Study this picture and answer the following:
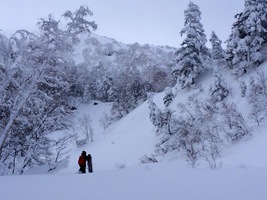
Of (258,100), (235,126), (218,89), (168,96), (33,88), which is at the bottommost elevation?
(235,126)

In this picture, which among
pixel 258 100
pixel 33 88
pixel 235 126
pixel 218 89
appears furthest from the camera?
pixel 218 89

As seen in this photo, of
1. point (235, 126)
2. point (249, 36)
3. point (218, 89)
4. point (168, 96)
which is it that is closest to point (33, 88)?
point (235, 126)

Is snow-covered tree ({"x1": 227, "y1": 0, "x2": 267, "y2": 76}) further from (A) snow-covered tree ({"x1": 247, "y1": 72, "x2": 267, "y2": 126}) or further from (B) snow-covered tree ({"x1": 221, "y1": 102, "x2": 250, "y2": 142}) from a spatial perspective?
(B) snow-covered tree ({"x1": 221, "y1": 102, "x2": 250, "y2": 142})

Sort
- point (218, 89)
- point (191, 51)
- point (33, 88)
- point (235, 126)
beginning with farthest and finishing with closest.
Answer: point (191, 51) → point (218, 89) → point (235, 126) → point (33, 88)

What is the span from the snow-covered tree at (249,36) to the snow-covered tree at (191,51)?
4.67 meters

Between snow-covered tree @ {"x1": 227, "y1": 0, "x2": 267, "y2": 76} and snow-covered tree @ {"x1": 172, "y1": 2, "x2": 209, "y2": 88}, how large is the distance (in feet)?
15.3

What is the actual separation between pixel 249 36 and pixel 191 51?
7.92 metres

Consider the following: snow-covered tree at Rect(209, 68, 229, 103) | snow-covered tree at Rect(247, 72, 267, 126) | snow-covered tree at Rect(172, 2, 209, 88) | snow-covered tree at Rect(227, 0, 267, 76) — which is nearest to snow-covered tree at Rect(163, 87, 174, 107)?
snow-covered tree at Rect(172, 2, 209, 88)

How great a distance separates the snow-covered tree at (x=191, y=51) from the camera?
3541 centimetres

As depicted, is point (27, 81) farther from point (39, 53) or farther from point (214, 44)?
point (214, 44)

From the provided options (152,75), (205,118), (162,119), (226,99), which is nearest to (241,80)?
(226,99)

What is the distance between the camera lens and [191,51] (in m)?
35.8

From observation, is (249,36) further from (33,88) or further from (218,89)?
(33,88)

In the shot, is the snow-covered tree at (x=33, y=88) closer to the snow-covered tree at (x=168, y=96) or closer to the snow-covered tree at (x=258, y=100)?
the snow-covered tree at (x=258, y=100)
